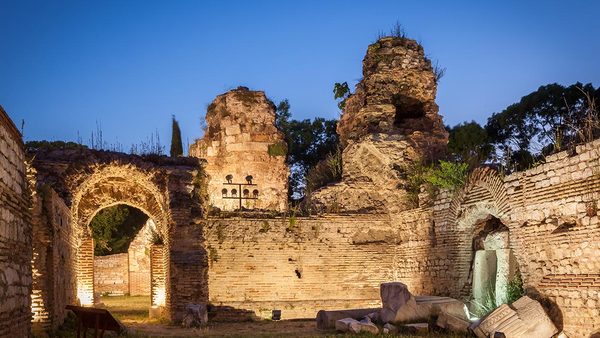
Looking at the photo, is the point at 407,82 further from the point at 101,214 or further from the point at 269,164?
the point at 101,214

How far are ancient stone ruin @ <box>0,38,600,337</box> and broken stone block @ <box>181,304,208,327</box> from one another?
0.16 ft

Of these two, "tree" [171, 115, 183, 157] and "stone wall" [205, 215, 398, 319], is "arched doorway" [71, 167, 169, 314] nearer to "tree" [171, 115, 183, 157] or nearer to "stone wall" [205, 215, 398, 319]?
"stone wall" [205, 215, 398, 319]

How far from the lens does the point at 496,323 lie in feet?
38.7

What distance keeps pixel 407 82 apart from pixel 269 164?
7.01 metres

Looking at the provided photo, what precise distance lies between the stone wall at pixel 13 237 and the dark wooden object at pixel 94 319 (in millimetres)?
1631

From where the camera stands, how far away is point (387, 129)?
20.0 m

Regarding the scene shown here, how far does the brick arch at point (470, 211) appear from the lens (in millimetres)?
14266

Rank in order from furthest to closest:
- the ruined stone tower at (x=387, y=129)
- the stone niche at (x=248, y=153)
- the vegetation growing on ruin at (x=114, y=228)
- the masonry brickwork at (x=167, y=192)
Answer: the vegetation growing on ruin at (x=114, y=228), the stone niche at (x=248, y=153), the ruined stone tower at (x=387, y=129), the masonry brickwork at (x=167, y=192)

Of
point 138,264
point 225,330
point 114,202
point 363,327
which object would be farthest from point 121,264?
point 363,327

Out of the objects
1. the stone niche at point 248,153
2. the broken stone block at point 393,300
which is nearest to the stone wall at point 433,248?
the broken stone block at point 393,300

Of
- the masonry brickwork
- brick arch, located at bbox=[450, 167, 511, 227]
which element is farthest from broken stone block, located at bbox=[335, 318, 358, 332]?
the masonry brickwork

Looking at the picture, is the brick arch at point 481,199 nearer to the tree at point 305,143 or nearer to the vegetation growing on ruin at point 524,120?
the vegetation growing on ruin at point 524,120

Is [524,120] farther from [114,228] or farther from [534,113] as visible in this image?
[114,228]

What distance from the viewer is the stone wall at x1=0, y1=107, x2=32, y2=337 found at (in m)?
6.96
